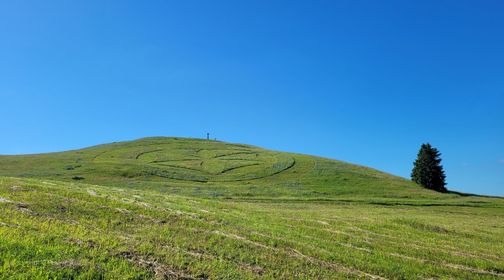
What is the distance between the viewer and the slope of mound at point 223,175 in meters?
60.4

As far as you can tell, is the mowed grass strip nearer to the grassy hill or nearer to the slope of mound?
the grassy hill

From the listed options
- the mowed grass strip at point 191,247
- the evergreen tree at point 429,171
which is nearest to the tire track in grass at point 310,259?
the mowed grass strip at point 191,247

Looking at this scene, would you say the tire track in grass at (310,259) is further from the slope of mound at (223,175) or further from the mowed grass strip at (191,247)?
the slope of mound at (223,175)

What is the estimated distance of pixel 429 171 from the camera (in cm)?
8312

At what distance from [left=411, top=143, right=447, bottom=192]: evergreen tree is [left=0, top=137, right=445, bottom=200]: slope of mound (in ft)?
23.2

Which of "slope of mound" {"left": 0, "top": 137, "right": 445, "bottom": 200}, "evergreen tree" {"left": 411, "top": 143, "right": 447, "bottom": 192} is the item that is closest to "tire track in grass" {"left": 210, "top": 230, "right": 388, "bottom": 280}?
"slope of mound" {"left": 0, "top": 137, "right": 445, "bottom": 200}

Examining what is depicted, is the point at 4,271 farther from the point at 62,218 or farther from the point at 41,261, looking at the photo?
the point at 62,218

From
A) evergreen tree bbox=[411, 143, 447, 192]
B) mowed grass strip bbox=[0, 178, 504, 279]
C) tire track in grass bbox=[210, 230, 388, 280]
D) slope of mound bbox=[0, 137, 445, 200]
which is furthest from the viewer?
evergreen tree bbox=[411, 143, 447, 192]

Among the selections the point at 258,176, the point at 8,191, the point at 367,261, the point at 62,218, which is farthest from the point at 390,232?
the point at 258,176

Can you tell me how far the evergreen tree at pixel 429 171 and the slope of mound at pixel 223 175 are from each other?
23.2 feet

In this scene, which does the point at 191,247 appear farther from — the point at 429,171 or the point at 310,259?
the point at 429,171

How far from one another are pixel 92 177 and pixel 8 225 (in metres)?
57.6

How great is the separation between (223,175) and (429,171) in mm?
49036

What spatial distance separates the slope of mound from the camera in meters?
60.4
